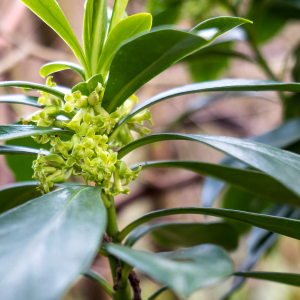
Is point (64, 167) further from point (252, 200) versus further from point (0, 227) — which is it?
point (252, 200)

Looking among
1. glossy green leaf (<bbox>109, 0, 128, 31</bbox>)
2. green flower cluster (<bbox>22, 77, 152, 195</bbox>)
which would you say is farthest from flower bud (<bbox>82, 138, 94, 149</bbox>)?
glossy green leaf (<bbox>109, 0, 128, 31</bbox>)

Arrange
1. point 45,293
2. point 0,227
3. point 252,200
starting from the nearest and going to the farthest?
point 45,293 < point 0,227 < point 252,200

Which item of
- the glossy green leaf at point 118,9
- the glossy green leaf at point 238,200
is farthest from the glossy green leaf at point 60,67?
the glossy green leaf at point 238,200

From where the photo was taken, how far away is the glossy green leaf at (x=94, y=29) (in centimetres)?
54

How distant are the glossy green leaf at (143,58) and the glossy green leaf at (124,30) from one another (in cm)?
7

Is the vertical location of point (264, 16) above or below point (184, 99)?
above

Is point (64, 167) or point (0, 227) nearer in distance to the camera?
point (0, 227)

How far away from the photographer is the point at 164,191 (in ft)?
6.73

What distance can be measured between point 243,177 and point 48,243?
0.50 m

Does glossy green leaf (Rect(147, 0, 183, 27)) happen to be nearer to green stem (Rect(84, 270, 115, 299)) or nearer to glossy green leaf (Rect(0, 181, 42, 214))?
glossy green leaf (Rect(0, 181, 42, 214))

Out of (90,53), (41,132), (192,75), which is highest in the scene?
(90,53)

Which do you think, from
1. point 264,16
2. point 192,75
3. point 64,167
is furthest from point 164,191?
point 64,167

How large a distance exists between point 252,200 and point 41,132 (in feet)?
2.89

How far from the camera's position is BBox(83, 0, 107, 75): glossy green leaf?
0.54 meters
